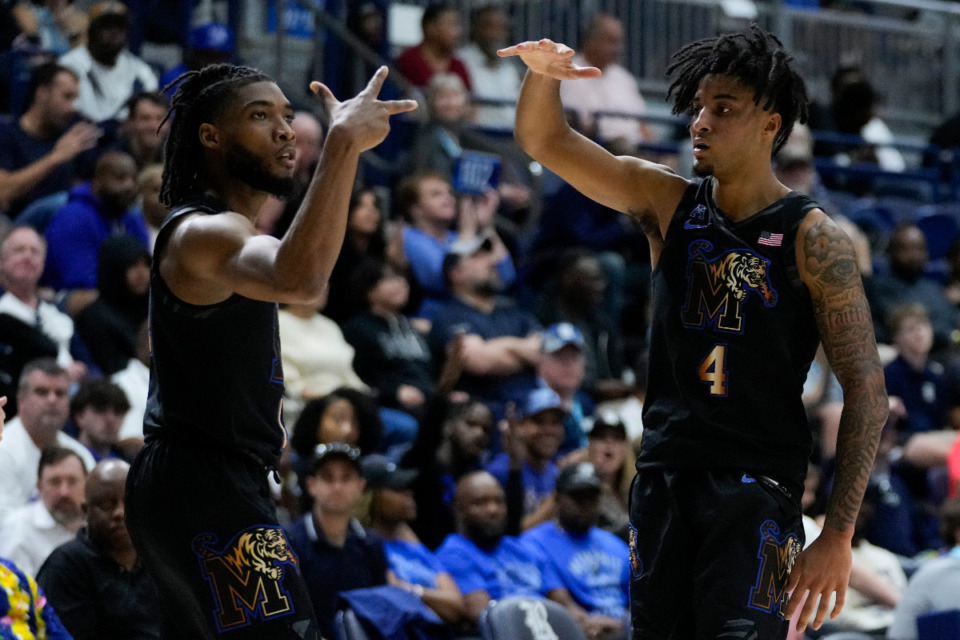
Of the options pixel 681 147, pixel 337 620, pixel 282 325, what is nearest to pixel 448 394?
pixel 282 325

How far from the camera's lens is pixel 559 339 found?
958cm

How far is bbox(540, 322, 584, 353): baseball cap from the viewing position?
9.55 meters

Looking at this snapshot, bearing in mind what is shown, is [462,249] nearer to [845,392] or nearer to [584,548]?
[584,548]

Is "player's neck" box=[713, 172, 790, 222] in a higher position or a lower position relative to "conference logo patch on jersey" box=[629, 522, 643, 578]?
higher

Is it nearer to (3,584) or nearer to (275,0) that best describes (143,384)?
(3,584)

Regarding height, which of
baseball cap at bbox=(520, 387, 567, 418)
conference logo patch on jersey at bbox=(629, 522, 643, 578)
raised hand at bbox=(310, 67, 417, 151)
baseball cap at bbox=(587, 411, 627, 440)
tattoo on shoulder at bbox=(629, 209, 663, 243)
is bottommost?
baseball cap at bbox=(587, 411, 627, 440)

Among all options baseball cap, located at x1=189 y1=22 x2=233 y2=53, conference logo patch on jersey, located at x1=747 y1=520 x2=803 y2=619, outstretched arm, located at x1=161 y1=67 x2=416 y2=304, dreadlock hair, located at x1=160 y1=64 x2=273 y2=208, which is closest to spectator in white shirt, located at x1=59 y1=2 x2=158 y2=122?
baseball cap, located at x1=189 y1=22 x2=233 y2=53

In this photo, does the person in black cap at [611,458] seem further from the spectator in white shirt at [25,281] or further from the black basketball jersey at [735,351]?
the black basketball jersey at [735,351]

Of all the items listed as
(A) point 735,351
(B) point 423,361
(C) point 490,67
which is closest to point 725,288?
(A) point 735,351

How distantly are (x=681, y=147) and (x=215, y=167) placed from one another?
8617 millimetres

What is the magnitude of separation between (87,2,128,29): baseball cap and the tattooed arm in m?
7.25

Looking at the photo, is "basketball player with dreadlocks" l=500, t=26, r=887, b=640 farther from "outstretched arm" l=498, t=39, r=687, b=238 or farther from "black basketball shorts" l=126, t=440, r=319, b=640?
"black basketball shorts" l=126, t=440, r=319, b=640

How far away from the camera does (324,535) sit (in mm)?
7148

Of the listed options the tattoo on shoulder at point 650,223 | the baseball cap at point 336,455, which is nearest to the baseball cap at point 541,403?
the baseball cap at point 336,455
